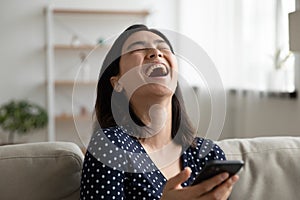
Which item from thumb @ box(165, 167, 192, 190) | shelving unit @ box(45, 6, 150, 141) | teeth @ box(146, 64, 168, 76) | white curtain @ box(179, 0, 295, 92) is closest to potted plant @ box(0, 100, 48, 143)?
shelving unit @ box(45, 6, 150, 141)

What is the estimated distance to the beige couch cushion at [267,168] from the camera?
53.2 inches

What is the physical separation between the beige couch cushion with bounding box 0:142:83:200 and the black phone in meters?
0.43

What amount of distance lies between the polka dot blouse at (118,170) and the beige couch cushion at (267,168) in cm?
19

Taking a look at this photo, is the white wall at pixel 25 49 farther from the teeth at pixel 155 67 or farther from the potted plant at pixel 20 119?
the teeth at pixel 155 67

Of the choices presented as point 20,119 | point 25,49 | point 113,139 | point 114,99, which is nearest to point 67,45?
point 25,49

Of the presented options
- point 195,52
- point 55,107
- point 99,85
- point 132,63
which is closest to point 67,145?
point 99,85

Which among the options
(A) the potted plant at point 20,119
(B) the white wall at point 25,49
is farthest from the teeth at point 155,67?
(B) the white wall at point 25,49

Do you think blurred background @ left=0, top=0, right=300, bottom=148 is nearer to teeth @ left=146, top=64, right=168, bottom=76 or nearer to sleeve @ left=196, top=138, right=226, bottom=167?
sleeve @ left=196, top=138, right=226, bottom=167

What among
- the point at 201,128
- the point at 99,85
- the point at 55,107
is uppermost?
the point at 99,85

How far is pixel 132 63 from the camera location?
3.82ft

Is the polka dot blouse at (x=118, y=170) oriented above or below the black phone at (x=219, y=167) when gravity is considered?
below

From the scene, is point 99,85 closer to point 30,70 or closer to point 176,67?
point 176,67

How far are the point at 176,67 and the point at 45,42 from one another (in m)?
3.61

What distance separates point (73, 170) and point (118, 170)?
0.17 m
